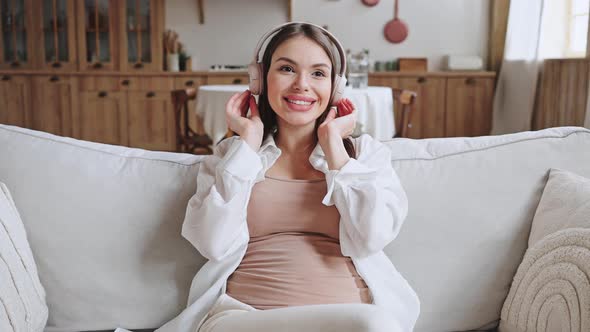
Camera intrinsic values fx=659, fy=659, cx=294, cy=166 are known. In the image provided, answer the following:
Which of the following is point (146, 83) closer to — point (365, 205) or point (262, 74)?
point (262, 74)

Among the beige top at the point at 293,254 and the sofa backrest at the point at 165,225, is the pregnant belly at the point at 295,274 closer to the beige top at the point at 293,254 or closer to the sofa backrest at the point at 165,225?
the beige top at the point at 293,254

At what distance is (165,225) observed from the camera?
4.75ft

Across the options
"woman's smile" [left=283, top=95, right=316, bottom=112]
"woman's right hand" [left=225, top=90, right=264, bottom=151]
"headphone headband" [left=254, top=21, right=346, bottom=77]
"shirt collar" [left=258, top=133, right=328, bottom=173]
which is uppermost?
"headphone headband" [left=254, top=21, right=346, bottom=77]

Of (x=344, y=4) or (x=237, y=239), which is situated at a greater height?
(x=344, y=4)

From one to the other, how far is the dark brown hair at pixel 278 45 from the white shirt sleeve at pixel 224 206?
0.17 m

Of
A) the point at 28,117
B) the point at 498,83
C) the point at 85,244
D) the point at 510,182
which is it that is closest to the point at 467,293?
the point at 510,182

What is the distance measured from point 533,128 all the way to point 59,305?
4.62m

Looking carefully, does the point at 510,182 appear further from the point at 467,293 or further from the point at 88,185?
the point at 88,185

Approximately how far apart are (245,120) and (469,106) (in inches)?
184

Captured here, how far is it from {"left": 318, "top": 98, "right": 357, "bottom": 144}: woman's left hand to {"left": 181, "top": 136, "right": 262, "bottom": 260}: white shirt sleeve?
0.16 m

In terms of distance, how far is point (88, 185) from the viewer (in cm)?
146

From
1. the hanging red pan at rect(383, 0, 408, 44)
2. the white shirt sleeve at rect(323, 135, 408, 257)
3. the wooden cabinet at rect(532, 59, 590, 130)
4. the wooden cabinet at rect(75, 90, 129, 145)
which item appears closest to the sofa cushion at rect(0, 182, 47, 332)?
A: the white shirt sleeve at rect(323, 135, 408, 257)

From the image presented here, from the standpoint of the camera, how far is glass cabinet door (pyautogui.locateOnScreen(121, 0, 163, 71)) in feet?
19.9

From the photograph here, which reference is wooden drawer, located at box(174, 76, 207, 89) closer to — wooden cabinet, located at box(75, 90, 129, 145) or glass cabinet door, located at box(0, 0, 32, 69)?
wooden cabinet, located at box(75, 90, 129, 145)
